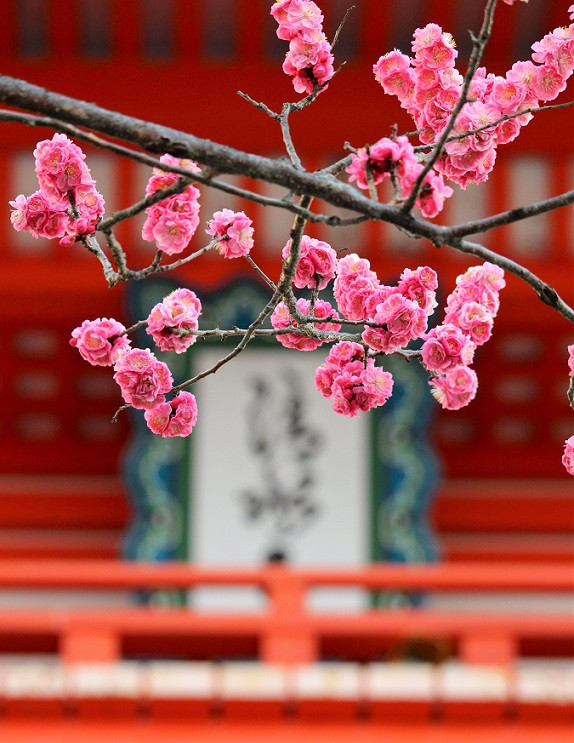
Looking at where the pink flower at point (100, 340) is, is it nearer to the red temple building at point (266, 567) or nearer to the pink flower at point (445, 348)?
the pink flower at point (445, 348)

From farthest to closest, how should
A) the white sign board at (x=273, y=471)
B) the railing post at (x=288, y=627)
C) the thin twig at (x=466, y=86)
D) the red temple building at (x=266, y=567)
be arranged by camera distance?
the white sign board at (x=273, y=471) < the railing post at (x=288, y=627) < the red temple building at (x=266, y=567) < the thin twig at (x=466, y=86)

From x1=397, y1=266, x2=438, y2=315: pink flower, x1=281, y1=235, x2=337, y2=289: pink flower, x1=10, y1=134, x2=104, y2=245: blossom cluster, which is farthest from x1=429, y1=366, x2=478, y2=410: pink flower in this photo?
x1=10, y1=134, x2=104, y2=245: blossom cluster

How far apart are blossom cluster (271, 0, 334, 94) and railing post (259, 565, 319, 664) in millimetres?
3265

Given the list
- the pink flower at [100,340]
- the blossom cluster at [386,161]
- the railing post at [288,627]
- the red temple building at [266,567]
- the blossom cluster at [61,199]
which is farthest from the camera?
the railing post at [288,627]

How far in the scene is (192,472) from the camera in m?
5.83

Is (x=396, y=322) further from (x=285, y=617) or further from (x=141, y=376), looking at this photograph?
(x=285, y=617)

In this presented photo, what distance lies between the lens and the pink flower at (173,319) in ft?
6.50

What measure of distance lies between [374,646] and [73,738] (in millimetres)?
1888

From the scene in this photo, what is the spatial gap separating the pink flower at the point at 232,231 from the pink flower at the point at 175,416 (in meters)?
0.28

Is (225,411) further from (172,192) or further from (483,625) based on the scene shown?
(172,192)

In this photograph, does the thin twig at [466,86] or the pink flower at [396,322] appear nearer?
the thin twig at [466,86]

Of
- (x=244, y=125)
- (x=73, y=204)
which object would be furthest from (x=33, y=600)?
(x=73, y=204)

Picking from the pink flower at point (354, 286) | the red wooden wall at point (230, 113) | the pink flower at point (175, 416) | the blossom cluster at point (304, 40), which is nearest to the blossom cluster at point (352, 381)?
the pink flower at point (354, 286)

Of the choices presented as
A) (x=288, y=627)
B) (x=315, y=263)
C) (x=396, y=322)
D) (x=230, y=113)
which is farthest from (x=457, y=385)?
(x=230, y=113)
